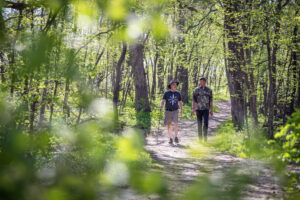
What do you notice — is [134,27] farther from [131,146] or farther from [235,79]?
[235,79]

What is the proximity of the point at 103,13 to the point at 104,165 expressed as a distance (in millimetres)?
428

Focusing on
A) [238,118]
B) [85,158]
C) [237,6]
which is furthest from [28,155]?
[238,118]

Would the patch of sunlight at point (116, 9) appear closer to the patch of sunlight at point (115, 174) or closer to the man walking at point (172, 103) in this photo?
the patch of sunlight at point (115, 174)

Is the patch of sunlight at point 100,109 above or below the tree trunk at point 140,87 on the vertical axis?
below

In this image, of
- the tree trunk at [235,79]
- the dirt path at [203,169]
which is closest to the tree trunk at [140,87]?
the dirt path at [203,169]

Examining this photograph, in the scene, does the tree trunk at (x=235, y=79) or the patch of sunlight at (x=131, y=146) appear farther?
the tree trunk at (x=235, y=79)

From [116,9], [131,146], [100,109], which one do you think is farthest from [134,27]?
[131,146]

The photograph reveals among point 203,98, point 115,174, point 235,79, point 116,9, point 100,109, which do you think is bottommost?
point 115,174

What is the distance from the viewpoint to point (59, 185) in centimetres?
58

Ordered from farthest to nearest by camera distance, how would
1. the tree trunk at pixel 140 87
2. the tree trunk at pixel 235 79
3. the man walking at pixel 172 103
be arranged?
the tree trunk at pixel 140 87 < the tree trunk at pixel 235 79 < the man walking at pixel 172 103

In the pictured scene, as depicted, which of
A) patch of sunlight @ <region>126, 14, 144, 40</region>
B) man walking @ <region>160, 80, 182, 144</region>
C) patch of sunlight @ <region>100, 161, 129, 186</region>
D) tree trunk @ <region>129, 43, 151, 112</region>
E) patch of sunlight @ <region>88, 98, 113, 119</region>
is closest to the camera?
patch of sunlight @ <region>100, 161, 129, 186</region>

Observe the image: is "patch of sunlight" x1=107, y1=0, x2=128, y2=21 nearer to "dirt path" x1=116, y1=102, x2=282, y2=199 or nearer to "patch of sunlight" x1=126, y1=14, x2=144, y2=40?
"patch of sunlight" x1=126, y1=14, x2=144, y2=40

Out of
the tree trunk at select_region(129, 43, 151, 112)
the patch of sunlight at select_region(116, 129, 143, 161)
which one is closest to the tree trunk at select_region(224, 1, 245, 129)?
the tree trunk at select_region(129, 43, 151, 112)

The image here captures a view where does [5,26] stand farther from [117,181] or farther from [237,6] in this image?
[237,6]
